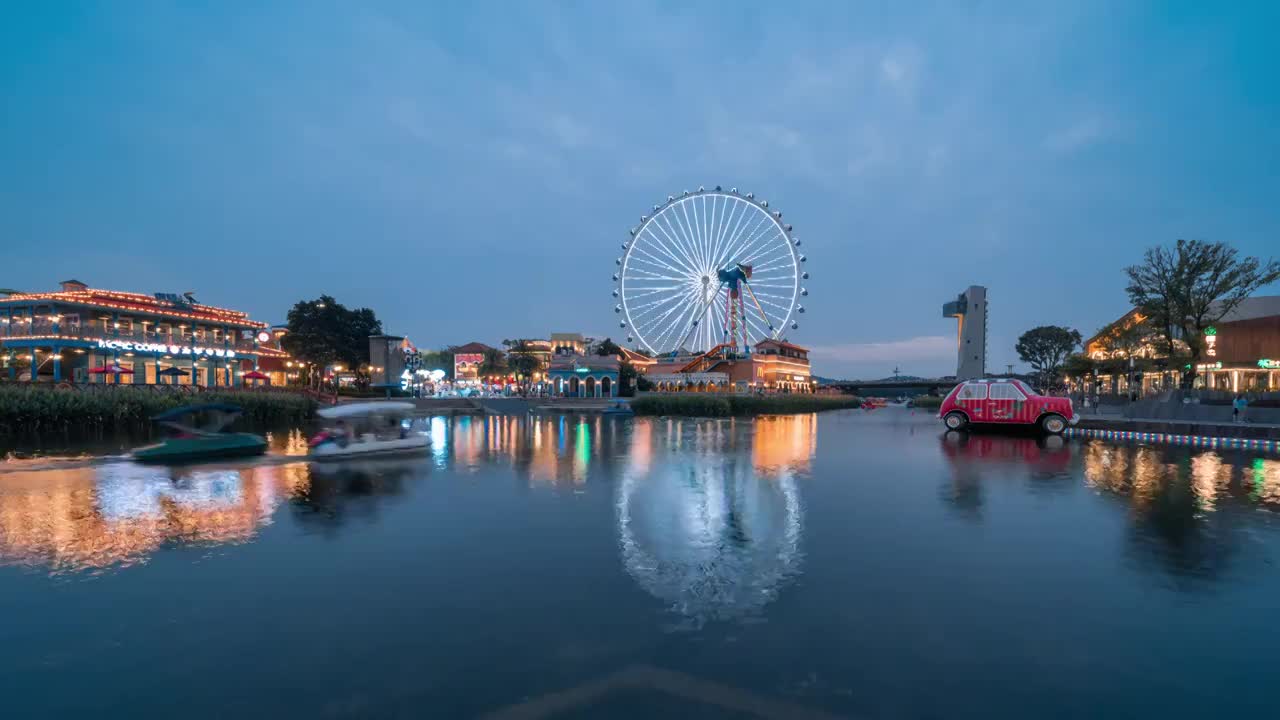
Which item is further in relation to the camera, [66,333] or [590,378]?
[590,378]

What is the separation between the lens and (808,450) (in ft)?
72.1

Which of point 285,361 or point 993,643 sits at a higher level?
point 285,361

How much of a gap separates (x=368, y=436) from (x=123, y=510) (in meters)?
9.16

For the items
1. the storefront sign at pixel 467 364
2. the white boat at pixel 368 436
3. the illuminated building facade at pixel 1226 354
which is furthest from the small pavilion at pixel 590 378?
the white boat at pixel 368 436

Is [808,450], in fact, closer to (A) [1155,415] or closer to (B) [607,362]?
(A) [1155,415]

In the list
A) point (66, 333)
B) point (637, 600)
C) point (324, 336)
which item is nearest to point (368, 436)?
point (637, 600)

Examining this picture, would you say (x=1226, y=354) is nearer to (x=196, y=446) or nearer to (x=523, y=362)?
(x=196, y=446)

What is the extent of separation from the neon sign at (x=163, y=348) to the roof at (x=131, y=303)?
8.81 feet

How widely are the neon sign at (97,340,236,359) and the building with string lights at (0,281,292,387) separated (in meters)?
0.07

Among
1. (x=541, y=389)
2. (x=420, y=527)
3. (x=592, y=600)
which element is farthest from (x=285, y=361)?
(x=592, y=600)

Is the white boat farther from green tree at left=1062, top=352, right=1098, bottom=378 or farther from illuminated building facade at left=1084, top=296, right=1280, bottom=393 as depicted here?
green tree at left=1062, top=352, right=1098, bottom=378

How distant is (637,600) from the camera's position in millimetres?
6395

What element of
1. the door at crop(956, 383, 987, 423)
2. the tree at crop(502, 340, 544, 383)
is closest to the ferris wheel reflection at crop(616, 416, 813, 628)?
the door at crop(956, 383, 987, 423)

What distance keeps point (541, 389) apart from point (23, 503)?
250 feet
